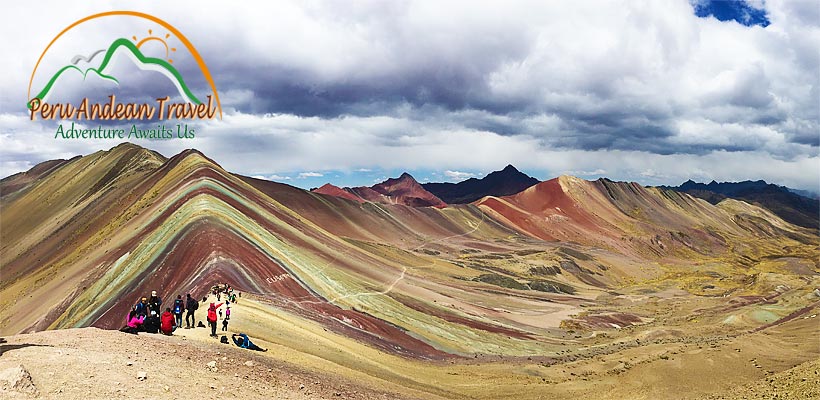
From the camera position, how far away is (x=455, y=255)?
143125 millimetres

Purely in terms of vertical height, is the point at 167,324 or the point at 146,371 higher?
the point at 146,371

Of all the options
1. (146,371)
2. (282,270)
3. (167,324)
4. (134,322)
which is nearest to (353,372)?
(167,324)

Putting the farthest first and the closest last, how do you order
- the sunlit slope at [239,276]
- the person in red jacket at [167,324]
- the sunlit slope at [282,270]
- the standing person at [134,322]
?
the sunlit slope at [282,270] < the sunlit slope at [239,276] < the person in red jacket at [167,324] < the standing person at [134,322]

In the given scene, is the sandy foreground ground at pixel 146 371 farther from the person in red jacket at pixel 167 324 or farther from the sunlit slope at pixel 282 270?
the sunlit slope at pixel 282 270

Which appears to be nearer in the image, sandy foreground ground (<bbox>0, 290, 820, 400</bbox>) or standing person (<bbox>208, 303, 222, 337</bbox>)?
sandy foreground ground (<bbox>0, 290, 820, 400</bbox>)

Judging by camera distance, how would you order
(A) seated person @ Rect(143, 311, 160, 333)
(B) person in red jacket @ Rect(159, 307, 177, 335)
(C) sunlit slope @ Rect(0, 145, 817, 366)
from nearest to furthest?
(B) person in red jacket @ Rect(159, 307, 177, 335), (A) seated person @ Rect(143, 311, 160, 333), (C) sunlit slope @ Rect(0, 145, 817, 366)

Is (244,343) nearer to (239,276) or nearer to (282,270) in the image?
(239,276)

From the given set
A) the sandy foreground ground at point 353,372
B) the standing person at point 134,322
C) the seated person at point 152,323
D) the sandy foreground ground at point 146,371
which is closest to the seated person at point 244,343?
the sandy foreground ground at point 146,371

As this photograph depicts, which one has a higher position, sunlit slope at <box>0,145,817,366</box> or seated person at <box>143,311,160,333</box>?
seated person at <box>143,311,160,333</box>

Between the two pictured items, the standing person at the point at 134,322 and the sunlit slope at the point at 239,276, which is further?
the sunlit slope at the point at 239,276

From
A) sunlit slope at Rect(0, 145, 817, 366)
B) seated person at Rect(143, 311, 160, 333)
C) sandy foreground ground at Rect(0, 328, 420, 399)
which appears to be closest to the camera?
sandy foreground ground at Rect(0, 328, 420, 399)

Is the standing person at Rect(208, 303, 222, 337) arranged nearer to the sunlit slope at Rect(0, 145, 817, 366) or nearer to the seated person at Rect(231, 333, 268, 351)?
the seated person at Rect(231, 333, 268, 351)

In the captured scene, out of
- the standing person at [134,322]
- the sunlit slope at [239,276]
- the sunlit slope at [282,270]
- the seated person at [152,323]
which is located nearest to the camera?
the standing person at [134,322]

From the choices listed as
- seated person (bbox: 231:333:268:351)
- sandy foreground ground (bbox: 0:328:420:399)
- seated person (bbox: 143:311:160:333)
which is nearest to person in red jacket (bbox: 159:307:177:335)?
seated person (bbox: 143:311:160:333)
